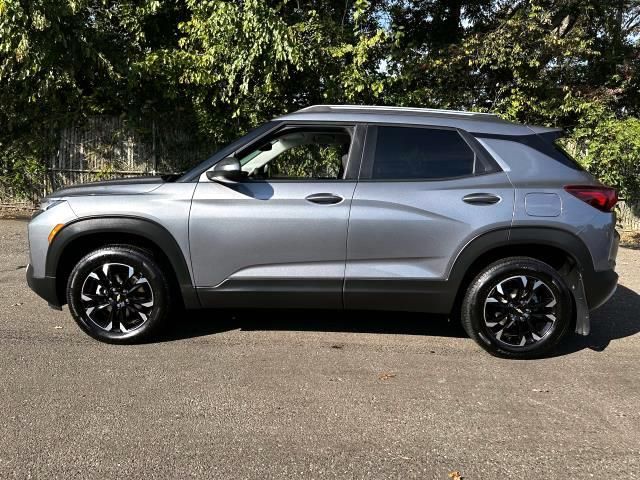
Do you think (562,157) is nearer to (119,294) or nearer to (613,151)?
(119,294)

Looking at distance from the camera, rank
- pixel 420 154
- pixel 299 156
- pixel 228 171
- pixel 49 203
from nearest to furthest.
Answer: pixel 228 171, pixel 420 154, pixel 49 203, pixel 299 156

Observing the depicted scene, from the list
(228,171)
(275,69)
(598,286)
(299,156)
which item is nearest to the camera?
(228,171)

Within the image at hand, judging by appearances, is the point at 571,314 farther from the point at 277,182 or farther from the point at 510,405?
the point at 277,182

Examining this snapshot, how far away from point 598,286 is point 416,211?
4.82 ft

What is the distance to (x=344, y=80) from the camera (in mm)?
9703

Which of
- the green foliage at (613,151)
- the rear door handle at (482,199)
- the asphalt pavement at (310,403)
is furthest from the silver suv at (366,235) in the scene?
the green foliage at (613,151)

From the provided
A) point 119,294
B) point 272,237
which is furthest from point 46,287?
point 272,237

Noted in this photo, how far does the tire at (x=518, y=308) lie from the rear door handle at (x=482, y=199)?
468 millimetres

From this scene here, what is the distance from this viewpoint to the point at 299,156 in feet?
16.1

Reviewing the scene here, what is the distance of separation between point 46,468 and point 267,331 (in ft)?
7.52

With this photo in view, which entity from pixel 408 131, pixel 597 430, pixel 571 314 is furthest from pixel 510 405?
pixel 408 131

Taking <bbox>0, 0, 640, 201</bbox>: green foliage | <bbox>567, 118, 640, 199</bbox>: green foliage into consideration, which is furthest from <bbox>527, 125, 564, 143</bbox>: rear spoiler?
<bbox>567, 118, 640, 199</bbox>: green foliage

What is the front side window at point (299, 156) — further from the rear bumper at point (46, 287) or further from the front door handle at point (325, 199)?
the rear bumper at point (46, 287)

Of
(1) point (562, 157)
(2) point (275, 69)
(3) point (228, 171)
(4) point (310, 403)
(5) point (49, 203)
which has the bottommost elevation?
(4) point (310, 403)
